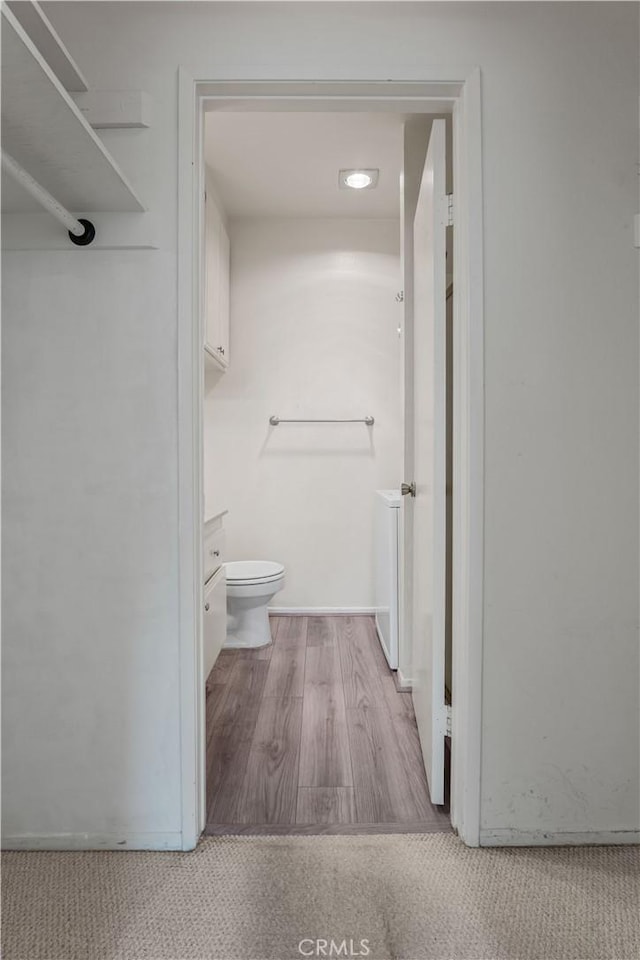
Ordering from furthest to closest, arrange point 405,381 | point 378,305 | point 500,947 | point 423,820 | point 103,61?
point 378,305 < point 405,381 < point 423,820 < point 103,61 < point 500,947

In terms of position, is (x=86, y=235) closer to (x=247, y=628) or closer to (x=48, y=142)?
(x=48, y=142)

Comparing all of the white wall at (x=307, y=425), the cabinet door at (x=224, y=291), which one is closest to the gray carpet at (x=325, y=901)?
the white wall at (x=307, y=425)

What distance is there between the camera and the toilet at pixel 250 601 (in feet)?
8.65

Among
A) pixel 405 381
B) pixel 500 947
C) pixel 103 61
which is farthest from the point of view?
pixel 405 381

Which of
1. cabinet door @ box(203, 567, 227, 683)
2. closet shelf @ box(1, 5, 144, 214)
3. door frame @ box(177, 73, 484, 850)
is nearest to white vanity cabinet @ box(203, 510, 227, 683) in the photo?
cabinet door @ box(203, 567, 227, 683)

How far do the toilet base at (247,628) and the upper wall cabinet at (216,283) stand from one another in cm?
138

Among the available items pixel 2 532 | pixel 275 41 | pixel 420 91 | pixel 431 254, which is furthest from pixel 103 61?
pixel 2 532

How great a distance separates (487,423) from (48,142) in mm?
A: 1189

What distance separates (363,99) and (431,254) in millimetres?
436

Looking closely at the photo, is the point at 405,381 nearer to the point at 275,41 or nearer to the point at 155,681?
the point at 275,41

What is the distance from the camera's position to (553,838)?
1.39 metres

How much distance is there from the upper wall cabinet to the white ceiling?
0.64 feet

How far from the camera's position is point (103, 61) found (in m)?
1.33

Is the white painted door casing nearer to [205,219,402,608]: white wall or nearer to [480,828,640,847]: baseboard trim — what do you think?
[480,828,640,847]: baseboard trim
